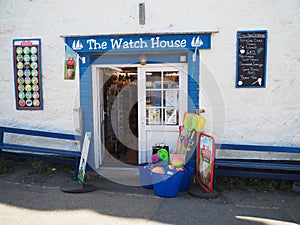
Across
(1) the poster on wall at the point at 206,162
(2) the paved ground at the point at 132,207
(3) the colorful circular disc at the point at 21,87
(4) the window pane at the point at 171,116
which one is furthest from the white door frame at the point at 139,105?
(3) the colorful circular disc at the point at 21,87

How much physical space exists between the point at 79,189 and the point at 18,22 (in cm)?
362

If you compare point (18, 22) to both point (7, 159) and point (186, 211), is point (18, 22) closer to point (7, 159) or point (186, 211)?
point (7, 159)

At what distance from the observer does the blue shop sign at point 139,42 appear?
509 cm

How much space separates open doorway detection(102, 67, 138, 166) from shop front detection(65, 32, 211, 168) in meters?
0.43

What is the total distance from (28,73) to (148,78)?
2486 mm

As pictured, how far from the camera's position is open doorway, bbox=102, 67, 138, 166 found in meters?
6.57

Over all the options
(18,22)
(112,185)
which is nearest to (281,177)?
(112,185)

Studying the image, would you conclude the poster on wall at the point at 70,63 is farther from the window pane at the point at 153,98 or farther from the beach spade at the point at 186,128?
the beach spade at the point at 186,128

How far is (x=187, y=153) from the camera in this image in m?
5.34

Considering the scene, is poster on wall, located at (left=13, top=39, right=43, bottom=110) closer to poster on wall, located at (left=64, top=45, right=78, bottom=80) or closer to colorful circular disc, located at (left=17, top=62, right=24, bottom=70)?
colorful circular disc, located at (left=17, top=62, right=24, bottom=70)

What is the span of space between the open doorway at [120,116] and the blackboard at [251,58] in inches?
106

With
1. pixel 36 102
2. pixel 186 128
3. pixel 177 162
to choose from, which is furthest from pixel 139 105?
pixel 36 102

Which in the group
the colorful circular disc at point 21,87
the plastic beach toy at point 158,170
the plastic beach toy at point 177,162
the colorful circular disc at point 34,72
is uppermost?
the colorful circular disc at point 34,72

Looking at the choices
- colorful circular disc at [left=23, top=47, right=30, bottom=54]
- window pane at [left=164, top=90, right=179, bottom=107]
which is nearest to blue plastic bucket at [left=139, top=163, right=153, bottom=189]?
window pane at [left=164, top=90, right=179, bottom=107]
